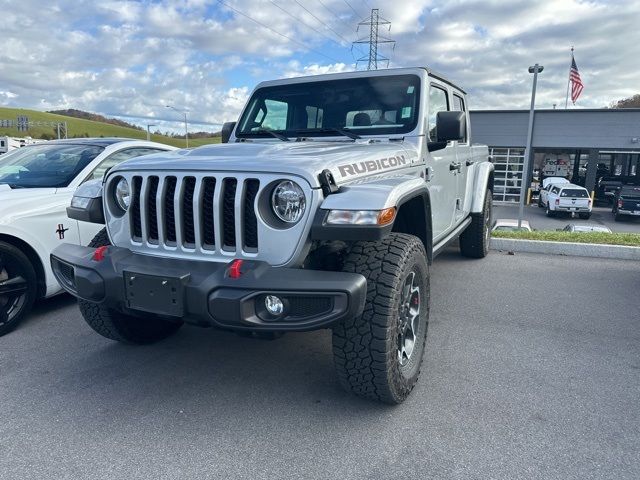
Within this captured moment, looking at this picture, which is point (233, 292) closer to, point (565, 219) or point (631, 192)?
point (565, 219)

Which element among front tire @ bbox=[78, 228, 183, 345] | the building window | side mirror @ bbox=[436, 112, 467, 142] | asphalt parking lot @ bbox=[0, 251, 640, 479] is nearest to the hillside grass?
asphalt parking lot @ bbox=[0, 251, 640, 479]

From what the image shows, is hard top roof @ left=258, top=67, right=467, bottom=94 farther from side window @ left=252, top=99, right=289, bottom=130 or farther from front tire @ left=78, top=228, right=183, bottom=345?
front tire @ left=78, top=228, right=183, bottom=345

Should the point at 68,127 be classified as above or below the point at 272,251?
above

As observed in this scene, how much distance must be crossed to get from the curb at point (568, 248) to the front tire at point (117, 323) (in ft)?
17.2

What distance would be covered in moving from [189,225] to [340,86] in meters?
2.09

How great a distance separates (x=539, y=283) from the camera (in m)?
5.39

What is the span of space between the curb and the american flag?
750 inches

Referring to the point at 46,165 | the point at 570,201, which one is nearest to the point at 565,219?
the point at 570,201

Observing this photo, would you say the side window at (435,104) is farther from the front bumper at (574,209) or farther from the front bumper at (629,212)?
the front bumper at (629,212)

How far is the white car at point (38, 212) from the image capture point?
3.93 m

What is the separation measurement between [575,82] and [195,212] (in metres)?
25.1

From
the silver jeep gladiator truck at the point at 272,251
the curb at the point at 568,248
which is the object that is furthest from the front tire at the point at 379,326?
the curb at the point at 568,248

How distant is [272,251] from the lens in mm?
2439

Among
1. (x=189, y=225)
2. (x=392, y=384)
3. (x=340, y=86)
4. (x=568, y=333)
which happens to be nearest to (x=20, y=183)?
(x=189, y=225)
